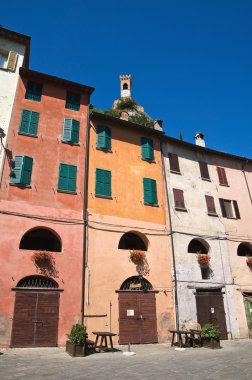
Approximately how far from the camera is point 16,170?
622 inches

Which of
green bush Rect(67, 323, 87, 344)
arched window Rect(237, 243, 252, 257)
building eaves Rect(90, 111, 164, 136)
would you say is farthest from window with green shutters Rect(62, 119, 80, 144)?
arched window Rect(237, 243, 252, 257)

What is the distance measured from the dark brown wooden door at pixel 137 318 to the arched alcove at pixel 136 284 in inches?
10.8

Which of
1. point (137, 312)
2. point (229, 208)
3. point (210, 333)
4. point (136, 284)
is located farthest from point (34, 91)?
point (210, 333)

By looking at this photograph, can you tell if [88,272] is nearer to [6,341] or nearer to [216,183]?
[6,341]

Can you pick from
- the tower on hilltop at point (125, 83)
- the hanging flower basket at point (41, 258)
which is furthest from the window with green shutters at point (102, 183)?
the tower on hilltop at point (125, 83)

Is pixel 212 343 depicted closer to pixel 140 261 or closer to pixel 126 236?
pixel 140 261

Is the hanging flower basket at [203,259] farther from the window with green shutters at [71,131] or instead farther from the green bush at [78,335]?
the window with green shutters at [71,131]

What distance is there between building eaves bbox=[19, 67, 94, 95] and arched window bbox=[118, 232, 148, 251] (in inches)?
379

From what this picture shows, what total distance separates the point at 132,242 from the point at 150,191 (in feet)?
11.1

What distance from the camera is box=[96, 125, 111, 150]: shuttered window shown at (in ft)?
62.4

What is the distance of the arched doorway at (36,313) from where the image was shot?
13.3m

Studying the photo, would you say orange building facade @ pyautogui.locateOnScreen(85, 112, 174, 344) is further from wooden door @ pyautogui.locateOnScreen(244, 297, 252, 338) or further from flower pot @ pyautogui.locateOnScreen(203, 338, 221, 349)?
wooden door @ pyautogui.locateOnScreen(244, 297, 252, 338)

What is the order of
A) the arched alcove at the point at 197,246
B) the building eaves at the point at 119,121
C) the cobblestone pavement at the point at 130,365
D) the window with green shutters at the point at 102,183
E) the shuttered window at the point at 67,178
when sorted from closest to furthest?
the cobblestone pavement at the point at 130,365 → the shuttered window at the point at 67,178 → the window with green shutters at the point at 102,183 → the building eaves at the point at 119,121 → the arched alcove at the point at 197,246

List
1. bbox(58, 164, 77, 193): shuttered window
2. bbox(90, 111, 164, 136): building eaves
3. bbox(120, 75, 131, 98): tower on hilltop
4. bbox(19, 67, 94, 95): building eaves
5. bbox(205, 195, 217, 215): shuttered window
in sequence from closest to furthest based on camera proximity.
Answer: bbox(58, 164, 77, 193): shuttered window → bbox(19, 67, 94, 95): building eaves → bbox(90, 111, 164, 136): building eaves → bbox(205, 195, 217, 215): shuttered window → bbox(120, 75, 131, 98): tower on hilltop
